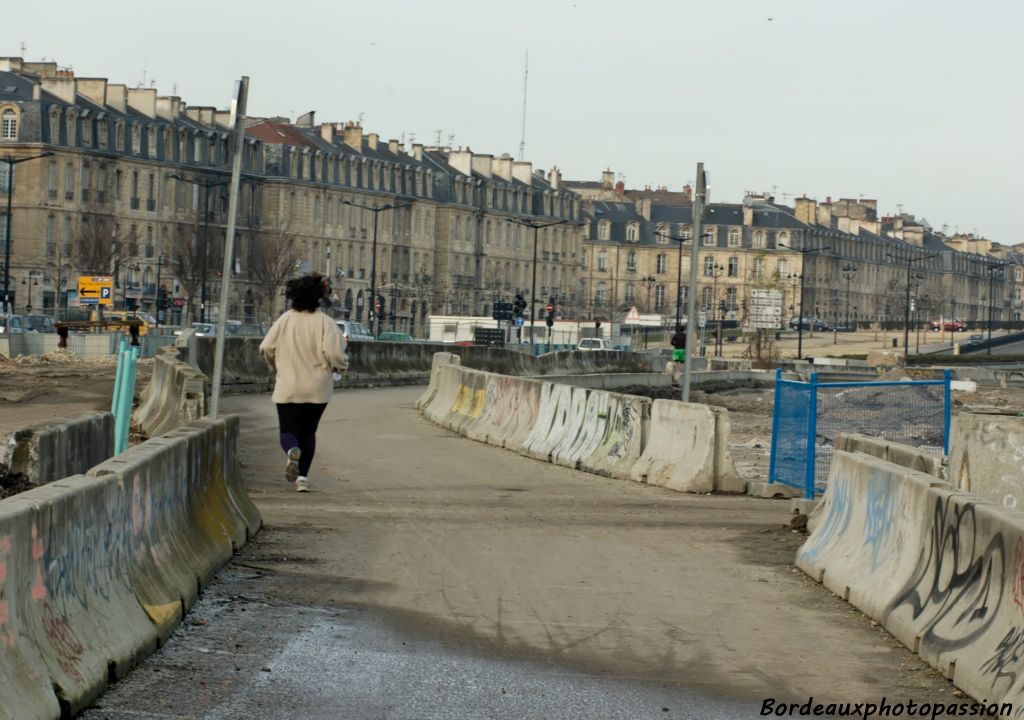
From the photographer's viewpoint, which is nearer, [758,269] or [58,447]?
[58,447]

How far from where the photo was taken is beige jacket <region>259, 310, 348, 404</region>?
16016mm

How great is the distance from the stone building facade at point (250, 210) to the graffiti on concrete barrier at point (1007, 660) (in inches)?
3360

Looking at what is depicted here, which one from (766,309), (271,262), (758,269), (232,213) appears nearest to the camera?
(232,213)

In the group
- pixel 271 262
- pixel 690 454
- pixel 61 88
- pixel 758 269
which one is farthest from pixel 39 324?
pixel 758 269

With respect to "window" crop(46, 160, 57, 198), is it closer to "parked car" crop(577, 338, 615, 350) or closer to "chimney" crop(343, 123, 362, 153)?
"parked car" crop(577, 338, 615, 350)

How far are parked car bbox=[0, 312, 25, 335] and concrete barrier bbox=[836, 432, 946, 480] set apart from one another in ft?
183

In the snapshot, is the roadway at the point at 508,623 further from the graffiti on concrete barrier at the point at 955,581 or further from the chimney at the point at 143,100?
the chimney at the point at 143,100

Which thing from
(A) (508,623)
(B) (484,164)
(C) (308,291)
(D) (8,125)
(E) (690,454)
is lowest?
(A) (508,623)

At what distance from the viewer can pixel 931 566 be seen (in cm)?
1043

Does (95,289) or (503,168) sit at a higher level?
(503,168)

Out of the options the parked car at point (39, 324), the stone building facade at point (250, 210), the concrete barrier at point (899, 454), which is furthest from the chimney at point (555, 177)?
the concrete barrier at point (899, 454)

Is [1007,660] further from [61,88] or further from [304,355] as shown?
[61,88]

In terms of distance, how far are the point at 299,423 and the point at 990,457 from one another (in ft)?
18.7

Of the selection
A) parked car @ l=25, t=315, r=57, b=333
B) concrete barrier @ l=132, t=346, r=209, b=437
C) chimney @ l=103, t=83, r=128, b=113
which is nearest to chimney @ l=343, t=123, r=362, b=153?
chimney @ l=103, t=83, r=128, b=113
